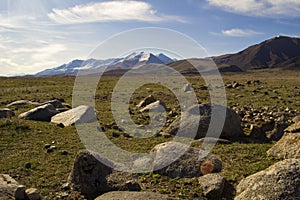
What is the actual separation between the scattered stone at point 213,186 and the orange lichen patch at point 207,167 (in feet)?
2.27

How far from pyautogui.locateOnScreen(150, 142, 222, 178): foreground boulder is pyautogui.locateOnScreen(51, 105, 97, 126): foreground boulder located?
971 cm

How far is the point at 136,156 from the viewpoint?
14.1m

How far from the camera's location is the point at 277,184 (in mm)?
8711

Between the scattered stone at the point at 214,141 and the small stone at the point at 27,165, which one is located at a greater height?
the scattered stone at the point at 214,141

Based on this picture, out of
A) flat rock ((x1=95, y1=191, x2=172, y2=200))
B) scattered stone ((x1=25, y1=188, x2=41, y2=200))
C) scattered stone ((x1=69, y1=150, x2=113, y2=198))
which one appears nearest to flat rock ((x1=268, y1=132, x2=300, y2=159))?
flat rock ((x1=95, y1=191, x2=172, y2=200))

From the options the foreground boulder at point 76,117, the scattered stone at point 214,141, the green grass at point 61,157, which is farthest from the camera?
the foreground boulder at point 76,117

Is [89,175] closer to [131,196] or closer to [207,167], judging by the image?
[131,196]

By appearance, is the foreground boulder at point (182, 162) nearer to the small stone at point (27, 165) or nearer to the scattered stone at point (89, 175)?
the scattered stone at point (89, 175)

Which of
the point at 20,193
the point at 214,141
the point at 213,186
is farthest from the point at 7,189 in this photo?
the point at 214,141

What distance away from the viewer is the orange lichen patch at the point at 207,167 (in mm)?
11586

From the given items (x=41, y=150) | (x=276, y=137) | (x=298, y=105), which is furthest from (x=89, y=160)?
(x=298, y=105)

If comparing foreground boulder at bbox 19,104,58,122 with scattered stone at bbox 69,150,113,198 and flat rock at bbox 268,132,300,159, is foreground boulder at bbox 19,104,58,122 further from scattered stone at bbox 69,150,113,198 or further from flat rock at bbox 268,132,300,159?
flat rock at bbox 268,132,300,159

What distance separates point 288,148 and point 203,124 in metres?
4.97

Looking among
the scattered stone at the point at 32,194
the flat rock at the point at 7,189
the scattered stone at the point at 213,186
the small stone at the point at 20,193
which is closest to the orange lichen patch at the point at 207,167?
the scattered stone at the point at 213,186
